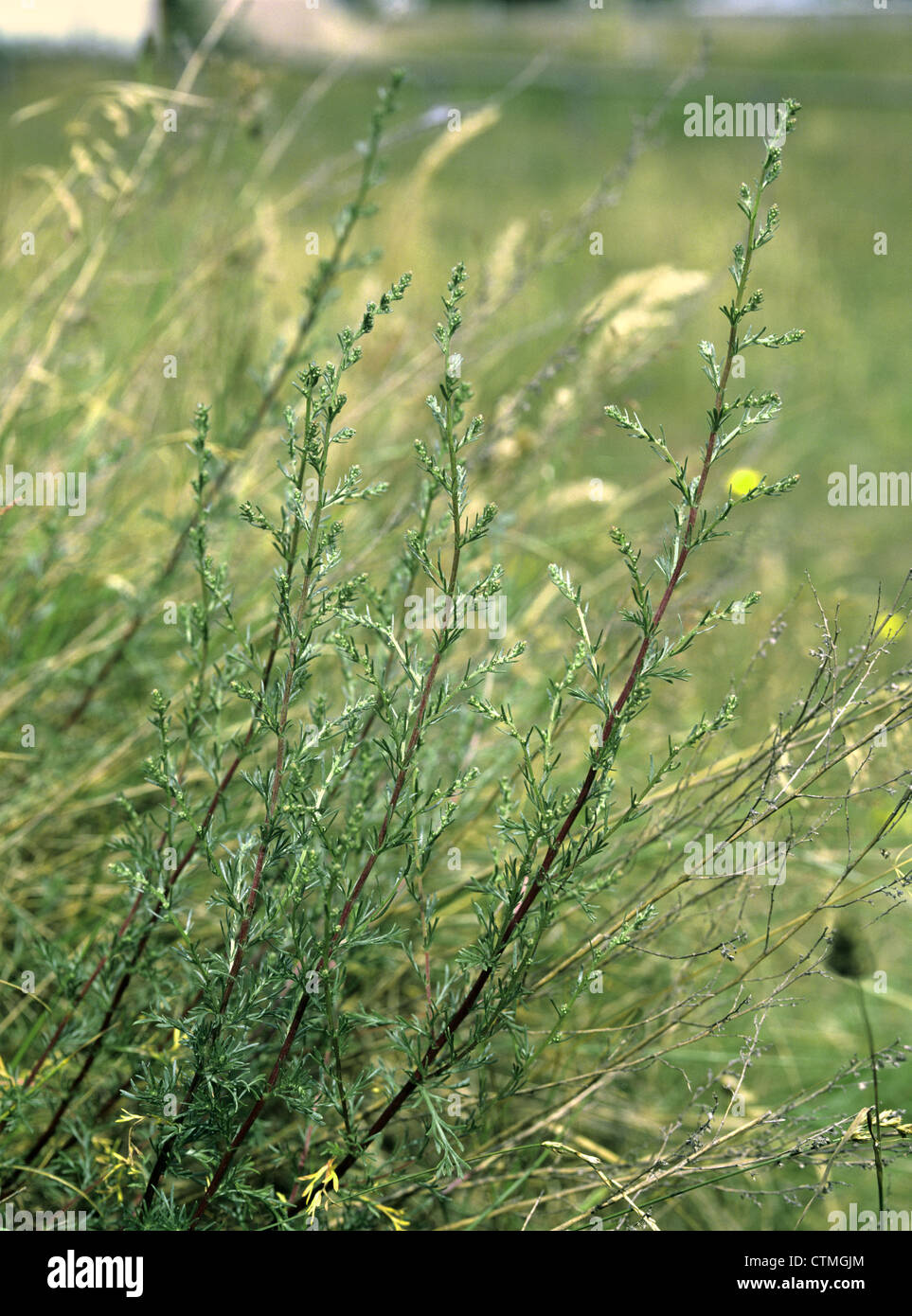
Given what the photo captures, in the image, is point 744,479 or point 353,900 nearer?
point 353,900

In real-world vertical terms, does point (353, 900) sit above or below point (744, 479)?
below

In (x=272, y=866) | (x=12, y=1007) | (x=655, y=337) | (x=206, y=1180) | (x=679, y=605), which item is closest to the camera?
(x=206, y=1180)

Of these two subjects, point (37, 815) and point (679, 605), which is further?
point (679, 605)

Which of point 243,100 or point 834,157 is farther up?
point 834,157

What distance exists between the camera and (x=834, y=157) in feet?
36.3

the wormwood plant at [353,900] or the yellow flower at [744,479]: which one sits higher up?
the yellow flower at [744,479]

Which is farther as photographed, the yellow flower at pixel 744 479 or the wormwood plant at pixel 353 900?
the yellow flower at pixel 744 479

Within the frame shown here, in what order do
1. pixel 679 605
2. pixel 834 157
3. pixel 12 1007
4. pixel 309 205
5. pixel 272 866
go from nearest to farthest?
pixel 272 866 → pixel 12 1007 → pixel 679 605 → pixel 309 205 → pixel 834 157

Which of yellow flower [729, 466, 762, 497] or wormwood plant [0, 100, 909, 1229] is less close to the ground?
yellow flower [729, 466, 762, 497]

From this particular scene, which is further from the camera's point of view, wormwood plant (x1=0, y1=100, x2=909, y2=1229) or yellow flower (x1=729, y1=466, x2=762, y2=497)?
yellow flower (x1=729, y1=466, x2=762, y2=497)

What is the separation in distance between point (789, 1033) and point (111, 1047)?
1.49 m
